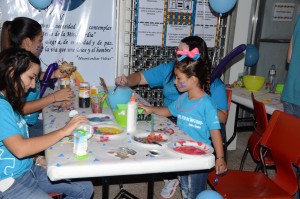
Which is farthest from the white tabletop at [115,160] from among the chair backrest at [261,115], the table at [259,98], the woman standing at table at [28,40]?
the table at [259,98]

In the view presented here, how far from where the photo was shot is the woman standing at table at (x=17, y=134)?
65.2 inches

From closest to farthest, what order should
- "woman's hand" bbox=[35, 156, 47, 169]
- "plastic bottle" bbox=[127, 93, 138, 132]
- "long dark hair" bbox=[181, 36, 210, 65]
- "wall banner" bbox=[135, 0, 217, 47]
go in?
"plastic bottle" bbox=[127, 93, 138, 132]
"woman's hand" bbox=[35, 156, 47, 169]
"long dark hair" bbox=[181, 36, 210, 65]
"wall banner" bbox=[135, 0, 217, 47]

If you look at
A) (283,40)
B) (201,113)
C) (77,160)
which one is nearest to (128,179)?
(201,113)

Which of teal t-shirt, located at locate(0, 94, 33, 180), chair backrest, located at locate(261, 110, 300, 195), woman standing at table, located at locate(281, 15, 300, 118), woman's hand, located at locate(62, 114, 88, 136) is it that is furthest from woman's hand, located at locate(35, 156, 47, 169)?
woman standing at table, located at locate(281, 15, 300, 118)

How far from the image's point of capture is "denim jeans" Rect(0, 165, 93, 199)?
177 cm

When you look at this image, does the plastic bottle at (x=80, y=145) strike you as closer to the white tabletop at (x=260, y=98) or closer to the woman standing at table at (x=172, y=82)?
the woman standing at table at (x=172, y=82)

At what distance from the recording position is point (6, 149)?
177cm

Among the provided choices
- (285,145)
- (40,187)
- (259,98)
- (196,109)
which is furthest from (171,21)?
(40,187)

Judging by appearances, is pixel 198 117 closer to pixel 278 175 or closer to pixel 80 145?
pixel 278 175

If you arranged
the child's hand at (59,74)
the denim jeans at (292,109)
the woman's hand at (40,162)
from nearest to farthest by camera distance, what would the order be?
the woman's hand at (40,162), the denim jeans at (292,109), the child's hand at (59,74)

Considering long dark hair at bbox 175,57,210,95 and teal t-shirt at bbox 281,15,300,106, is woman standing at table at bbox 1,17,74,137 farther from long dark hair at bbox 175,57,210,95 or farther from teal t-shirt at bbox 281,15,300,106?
teal t-shirt at bbox 281,15,300,106

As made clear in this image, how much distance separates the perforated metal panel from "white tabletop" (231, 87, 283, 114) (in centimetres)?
60

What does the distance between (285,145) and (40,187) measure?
5.21 ft

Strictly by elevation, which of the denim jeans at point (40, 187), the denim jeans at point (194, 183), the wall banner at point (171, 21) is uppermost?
the wall banner at point (171, 21)
